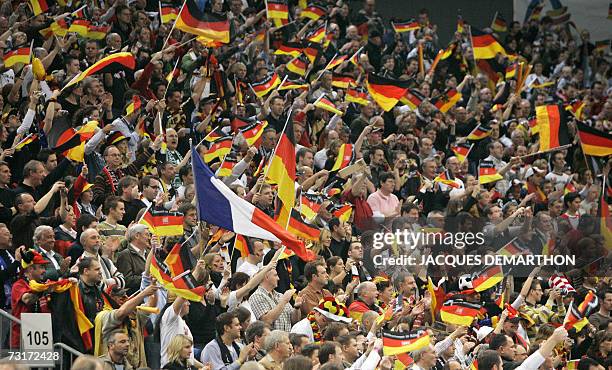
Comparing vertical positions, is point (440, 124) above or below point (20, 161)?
below

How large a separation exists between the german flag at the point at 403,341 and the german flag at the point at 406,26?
15110 millimetres

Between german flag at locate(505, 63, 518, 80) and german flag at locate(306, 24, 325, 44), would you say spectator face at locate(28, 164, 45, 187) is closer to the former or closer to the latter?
german flag at locate(306, 24, 325, 44)

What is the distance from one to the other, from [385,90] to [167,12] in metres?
3.52

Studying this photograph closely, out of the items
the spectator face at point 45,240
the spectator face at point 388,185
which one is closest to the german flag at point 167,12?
the spectator face at point 388,185

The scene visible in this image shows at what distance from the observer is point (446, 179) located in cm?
1928

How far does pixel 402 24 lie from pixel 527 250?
10.1 metres

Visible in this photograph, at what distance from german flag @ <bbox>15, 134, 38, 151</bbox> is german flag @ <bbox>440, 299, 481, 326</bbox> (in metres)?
5.01

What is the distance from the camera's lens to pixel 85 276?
11055 millimetres

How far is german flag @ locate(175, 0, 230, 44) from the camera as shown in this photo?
58.2 feet

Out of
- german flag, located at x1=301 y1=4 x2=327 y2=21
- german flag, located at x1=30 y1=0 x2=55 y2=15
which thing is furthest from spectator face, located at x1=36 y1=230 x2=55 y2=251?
german flag, located at x1=301 y1=4 x2=327 y2=21

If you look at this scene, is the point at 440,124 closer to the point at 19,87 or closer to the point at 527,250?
the point at 527,250

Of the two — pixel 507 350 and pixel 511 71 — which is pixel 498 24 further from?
pixel 507 350

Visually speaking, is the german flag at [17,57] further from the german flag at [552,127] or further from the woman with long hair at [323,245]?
the german flag at [552,127]

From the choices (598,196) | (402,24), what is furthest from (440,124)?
(402,24)
